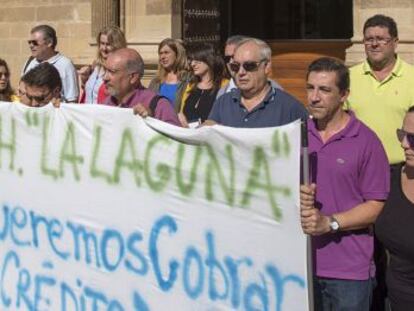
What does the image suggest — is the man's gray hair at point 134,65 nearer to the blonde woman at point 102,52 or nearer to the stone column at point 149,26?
the blonde woman at point 102,52

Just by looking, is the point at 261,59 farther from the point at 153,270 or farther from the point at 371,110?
the point at 153,270

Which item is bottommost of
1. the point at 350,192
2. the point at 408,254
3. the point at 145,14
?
the point at 408,254

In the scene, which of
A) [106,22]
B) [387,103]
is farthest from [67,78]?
[106,22]

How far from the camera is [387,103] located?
4.59 meters

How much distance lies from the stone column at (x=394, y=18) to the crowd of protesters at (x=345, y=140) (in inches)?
144

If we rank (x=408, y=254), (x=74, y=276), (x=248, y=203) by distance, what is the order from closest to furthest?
(x=408, y=254) < (x=248, y=203) < (x=74, y=276)

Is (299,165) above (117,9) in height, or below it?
below

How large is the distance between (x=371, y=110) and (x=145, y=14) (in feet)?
20.2

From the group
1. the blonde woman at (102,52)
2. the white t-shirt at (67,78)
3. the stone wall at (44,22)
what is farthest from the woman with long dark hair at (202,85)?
the stone wall at (44,22)

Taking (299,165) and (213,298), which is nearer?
(299,165)

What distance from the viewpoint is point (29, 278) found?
178 inches

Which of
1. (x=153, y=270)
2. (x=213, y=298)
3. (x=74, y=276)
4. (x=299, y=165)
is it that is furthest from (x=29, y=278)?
(x=299, y=165)

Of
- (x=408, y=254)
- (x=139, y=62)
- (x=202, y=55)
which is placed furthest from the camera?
(x=202, y=55)

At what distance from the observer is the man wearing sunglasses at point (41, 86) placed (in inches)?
190
